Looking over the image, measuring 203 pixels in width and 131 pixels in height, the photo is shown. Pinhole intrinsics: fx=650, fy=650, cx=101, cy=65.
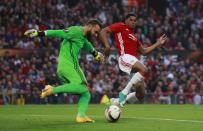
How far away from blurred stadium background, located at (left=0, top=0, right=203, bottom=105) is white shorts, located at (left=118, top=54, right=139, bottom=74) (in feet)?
32.9

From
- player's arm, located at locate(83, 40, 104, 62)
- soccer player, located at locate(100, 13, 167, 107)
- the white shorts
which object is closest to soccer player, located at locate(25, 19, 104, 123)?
player's arm, located at locate(83, 40, 104, 62)

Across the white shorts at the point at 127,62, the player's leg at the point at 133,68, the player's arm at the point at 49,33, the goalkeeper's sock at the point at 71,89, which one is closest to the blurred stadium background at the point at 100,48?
the white shorts at the point at 127,62

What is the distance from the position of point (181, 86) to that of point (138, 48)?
43.4 ft

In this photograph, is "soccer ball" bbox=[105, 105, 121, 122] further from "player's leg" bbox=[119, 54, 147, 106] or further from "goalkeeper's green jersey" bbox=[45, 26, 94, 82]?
"player's leg" bbox=[119, 54, 147, 106]

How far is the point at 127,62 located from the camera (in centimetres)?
Result: 1639

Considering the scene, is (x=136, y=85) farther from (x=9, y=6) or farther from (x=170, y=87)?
(x=9, y=6)

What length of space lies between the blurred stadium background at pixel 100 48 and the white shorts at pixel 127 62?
10.0 meters

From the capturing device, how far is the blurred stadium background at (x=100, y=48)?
94.3ft

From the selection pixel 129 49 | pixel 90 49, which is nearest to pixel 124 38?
pixel 129 49

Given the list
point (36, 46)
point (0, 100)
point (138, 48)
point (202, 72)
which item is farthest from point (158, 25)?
point (138, 48)

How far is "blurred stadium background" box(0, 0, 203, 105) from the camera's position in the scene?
28734mm

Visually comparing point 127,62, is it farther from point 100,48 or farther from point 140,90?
point 100,48

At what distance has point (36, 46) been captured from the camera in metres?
30.7

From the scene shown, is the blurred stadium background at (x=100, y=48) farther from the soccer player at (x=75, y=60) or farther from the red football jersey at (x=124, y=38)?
the soccer player at (x=75, y=60)
